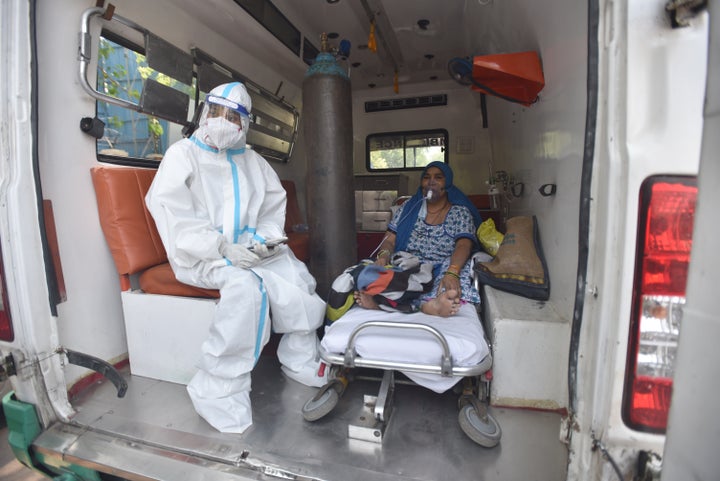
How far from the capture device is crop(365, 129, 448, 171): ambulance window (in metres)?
5.35

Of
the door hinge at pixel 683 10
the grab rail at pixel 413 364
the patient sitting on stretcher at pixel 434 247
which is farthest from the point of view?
the patient sitting on stretcher at pixel 434 247

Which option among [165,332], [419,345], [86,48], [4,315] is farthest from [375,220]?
[4,315]

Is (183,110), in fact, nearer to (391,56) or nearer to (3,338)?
(3,338)

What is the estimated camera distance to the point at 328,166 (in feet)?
8.79

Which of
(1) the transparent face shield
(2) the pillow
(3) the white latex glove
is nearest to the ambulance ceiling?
(1) the transparent face shield

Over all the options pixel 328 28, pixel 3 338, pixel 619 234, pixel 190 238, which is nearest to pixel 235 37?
pixel 328 28

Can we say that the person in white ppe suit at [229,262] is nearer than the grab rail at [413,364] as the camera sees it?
No

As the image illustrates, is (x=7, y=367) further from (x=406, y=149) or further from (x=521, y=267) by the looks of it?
(x=406, y=149)

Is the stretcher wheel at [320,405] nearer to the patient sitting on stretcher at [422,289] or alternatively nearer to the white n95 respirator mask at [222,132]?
the patient sitting on stretcher at [422,289]

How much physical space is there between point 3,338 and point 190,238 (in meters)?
0.80

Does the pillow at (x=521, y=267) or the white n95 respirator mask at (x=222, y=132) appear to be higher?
the white n95 respirator mask at (x=222, y=132)

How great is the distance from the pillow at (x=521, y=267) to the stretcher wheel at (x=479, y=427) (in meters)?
0.72

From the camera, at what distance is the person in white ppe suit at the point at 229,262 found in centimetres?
170

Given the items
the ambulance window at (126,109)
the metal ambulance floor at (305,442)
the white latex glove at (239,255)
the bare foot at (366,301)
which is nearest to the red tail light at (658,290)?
the metal ambulance floor at (305,442)
